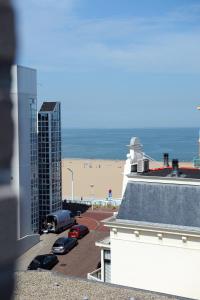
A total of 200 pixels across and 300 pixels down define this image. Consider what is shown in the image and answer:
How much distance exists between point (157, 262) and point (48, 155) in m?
17.9

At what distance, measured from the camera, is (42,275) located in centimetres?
1445

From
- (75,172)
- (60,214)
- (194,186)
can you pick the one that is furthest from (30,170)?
(75,172)

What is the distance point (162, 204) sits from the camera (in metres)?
13.6

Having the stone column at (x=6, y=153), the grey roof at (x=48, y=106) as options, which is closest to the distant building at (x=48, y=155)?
the grey roof at (x=48, y=106)

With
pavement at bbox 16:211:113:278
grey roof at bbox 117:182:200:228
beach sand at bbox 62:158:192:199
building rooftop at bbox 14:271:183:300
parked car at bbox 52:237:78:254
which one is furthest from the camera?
beach sand at bbox 62:158:192:199

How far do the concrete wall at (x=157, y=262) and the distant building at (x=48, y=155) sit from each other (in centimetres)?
1657

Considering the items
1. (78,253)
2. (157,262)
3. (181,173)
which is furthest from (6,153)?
(78,253)

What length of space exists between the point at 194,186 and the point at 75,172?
5466 cm

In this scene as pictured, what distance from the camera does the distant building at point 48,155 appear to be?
30188 millimetres

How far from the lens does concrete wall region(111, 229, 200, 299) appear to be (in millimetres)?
12852

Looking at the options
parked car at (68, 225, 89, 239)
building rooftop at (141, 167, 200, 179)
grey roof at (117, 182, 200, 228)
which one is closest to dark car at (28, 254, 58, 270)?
parked car at (68, 225, 89, 239)

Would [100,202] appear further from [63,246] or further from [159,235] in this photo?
[159,235]

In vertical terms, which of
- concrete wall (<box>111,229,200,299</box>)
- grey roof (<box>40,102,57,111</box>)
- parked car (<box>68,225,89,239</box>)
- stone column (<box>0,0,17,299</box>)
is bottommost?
parked car (<box>68,225,89,239</box>)

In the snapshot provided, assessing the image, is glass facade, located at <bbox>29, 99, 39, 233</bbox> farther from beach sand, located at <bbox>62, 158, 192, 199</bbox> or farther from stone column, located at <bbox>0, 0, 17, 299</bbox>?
stone column, located at <bbox>0, 0, 17, 299</bbox>
